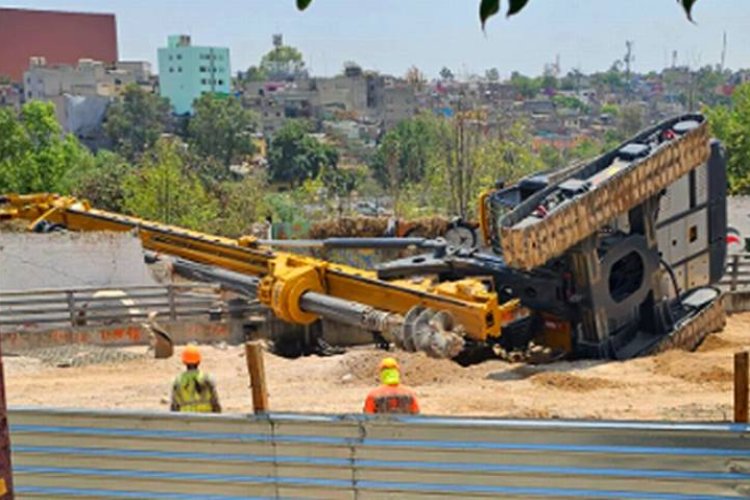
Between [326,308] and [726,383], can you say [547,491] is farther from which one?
[326,308]

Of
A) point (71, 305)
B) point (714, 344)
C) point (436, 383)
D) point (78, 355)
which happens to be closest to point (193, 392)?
point (436, 383)

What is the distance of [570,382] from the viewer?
38.6ft

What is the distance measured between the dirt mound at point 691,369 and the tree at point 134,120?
299 ft

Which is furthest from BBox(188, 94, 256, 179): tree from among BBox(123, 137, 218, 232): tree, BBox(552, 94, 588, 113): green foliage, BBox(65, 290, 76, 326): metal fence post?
BBox(552, 94, 588, 113): green foliage

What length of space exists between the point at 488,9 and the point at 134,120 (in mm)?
105547

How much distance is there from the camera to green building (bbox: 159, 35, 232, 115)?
486ft

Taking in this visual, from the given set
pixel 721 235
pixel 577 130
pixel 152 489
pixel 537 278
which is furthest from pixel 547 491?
pixel 577 130

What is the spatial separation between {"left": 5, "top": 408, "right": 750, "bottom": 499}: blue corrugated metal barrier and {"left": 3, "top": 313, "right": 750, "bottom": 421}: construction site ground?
4.32 meters

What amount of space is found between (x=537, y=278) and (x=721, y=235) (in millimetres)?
3740

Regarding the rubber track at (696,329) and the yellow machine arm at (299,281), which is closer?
the yellow machine arm at (299,281)

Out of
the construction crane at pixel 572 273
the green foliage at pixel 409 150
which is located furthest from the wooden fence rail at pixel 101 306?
the green foliage at pixel 409 150

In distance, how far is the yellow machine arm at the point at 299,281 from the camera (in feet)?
41.2

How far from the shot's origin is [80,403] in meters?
11.8

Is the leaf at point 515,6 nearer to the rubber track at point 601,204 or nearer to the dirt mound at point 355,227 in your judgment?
the rubber track at point 601,204
